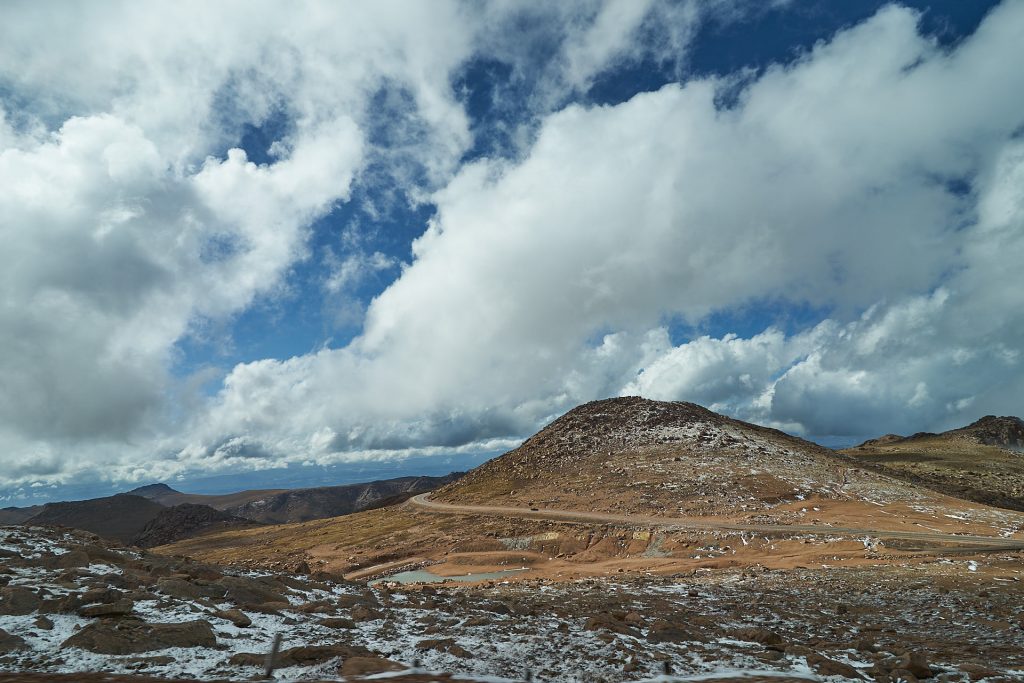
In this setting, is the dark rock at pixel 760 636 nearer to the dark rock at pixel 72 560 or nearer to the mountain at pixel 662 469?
the dark rock at pixel 72 560

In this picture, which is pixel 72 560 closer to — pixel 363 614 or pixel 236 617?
pixel 236 617

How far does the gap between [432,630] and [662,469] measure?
7517 cm

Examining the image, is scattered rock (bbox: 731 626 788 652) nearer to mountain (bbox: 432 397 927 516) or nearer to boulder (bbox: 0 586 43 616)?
boulder (bbox: 0 586 43 616)

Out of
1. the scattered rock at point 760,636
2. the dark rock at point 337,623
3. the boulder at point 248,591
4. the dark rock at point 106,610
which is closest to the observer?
the dark rock at point 106,610

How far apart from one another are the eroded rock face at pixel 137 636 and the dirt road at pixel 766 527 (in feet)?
162

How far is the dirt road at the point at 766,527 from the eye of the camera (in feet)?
135

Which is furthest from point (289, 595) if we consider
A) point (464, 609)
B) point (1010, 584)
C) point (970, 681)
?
point (1010, 584)

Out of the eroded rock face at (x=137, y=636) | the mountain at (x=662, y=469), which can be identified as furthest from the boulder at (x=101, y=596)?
the mountain at (x=662, y=469)

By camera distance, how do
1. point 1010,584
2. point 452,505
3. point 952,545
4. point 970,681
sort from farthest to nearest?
point 452,505 → point 952,545 → point 1010,584 → point 970,681

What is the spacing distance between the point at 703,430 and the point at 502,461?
4432 centimetres

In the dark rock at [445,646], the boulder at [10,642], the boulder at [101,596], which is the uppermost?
the boulder at [101,596]

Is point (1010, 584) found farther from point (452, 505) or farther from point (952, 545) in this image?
point (452, 505)

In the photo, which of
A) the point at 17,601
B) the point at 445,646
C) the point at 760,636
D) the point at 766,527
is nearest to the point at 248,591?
the point at 17,601

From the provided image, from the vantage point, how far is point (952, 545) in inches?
1599
